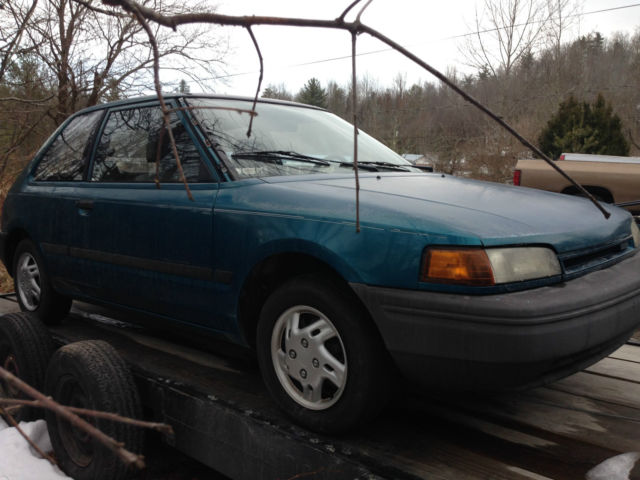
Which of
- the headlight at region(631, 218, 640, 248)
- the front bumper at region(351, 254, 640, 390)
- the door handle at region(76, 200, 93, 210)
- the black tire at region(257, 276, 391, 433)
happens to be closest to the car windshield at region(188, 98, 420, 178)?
the black tire at region(257, 276, 391, 433)

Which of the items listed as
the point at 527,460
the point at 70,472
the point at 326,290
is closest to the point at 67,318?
the point at 70,472

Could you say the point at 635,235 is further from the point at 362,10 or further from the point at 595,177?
the point at 595,177

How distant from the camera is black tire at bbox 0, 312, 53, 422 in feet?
10.6

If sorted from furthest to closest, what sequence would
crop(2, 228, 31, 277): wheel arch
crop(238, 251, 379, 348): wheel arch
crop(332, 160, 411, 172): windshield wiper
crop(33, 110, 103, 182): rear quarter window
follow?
crop(2, 228, 31, 277): wheel arch < crop(33, 110, 103, 182): rear quarter window < crop(332, 160, 411, 172): windshield wiper < crop(238, 251, 379, 348): wheel arch

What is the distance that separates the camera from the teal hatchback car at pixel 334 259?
74.9 inches

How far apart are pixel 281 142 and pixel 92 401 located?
61.9 inches

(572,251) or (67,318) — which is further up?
(572,251)

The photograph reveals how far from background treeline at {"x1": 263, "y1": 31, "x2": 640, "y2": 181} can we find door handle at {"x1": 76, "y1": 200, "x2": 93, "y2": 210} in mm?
18460

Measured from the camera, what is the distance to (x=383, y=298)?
199 centimetres

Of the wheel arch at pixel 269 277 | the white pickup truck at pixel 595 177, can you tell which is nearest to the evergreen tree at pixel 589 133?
the white pickup truck at pixel 595 177

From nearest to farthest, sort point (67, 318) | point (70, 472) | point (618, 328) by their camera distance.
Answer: point (618, 328)
point (70, 472)
point (67, 318)

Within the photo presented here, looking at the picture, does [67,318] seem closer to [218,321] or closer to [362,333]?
[218,321]

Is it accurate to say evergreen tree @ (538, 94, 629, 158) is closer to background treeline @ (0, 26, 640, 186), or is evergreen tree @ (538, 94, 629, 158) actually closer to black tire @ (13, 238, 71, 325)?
background treeline @ (0, 26, 640, 186)

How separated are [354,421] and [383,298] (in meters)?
0.49
